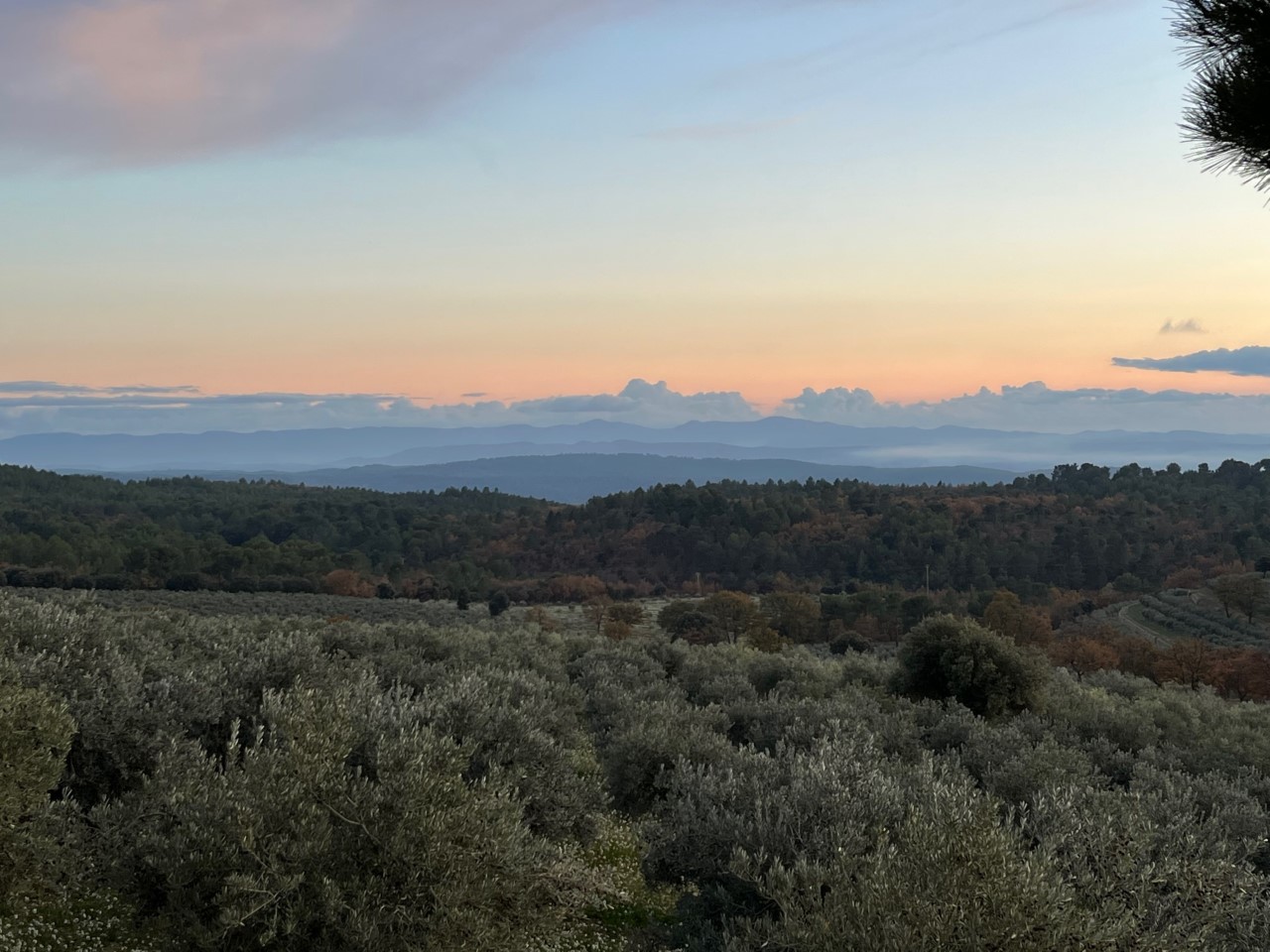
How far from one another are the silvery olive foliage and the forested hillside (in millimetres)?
78112

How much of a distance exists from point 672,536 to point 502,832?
117 meters

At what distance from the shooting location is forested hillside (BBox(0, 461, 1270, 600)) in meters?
96.2

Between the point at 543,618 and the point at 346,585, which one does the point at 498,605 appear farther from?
the point at 346,585

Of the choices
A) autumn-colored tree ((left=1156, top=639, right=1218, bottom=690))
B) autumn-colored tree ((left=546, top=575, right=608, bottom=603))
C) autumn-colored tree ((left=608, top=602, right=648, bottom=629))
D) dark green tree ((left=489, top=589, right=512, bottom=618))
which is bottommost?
autumn-colored tree ((left=546, top=575, right=608, bottom=603))

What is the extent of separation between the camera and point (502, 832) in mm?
9156

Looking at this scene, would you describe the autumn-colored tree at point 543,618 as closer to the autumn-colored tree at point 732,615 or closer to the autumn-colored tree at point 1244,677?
the autumn-colored tree at point 732,615

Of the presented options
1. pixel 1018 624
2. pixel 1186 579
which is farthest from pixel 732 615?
pixel 1186 579

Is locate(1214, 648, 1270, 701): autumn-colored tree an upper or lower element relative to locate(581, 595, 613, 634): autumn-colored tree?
upper

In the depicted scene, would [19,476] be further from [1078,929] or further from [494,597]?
[1078,929]

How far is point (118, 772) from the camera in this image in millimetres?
13156

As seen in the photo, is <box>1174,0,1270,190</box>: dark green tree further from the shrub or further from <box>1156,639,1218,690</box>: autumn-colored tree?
<box>1156,639,1218,690</box>: autumn-colored tree

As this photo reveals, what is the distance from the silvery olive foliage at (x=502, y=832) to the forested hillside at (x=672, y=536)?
3075 inches

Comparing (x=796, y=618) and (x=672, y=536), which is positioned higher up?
(x=672, y=536)

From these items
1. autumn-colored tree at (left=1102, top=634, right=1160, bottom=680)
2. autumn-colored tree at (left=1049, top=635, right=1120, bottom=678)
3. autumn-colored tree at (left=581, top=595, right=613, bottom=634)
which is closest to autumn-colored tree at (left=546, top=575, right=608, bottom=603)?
autumn-colored tree at (left=581, top=595, right=613, bottom=634)
